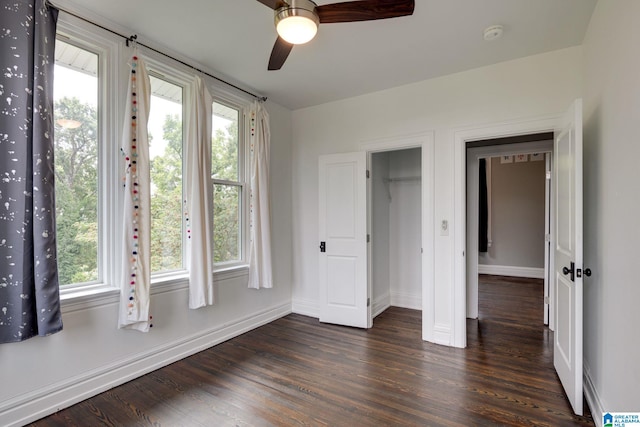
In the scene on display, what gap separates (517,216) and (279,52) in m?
6.62

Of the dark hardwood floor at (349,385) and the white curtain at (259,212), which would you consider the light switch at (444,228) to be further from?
the white curtain at (259,212)

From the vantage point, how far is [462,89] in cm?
324

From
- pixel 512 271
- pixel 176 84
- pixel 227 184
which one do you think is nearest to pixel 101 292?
pixel 227 184

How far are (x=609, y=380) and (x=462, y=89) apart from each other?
105 inches

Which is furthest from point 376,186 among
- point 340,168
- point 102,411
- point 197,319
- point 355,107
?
point 102,411

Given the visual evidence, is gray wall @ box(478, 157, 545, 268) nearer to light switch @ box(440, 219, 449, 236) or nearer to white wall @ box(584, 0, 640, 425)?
light switch @ box(440, 219, 449, 236)

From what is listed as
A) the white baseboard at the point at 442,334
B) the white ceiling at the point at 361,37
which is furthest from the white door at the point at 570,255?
the white baseboard at the point at 442,334

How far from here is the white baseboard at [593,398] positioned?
6.37 feet

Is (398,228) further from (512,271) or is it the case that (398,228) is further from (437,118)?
(512,271)

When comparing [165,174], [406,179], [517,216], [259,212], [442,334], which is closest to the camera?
[165,174]

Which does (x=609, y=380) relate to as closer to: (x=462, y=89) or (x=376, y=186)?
(x=462, y=89)

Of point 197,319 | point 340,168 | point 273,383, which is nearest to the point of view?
point 273,383

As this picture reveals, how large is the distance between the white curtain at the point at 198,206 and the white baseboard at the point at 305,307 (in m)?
1.54

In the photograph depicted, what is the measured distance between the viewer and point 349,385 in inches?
96.7
